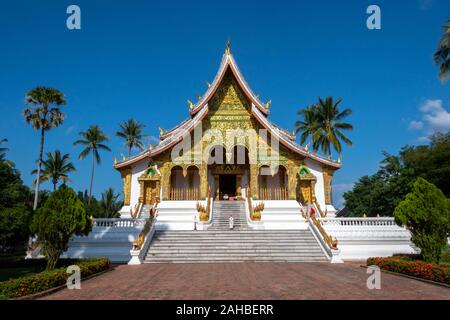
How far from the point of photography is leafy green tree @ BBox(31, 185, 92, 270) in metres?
10.3

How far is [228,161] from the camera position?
22594 mm

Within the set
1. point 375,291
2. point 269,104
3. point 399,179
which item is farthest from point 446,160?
point 375,291

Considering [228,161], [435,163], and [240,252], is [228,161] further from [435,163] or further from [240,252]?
[435,163]

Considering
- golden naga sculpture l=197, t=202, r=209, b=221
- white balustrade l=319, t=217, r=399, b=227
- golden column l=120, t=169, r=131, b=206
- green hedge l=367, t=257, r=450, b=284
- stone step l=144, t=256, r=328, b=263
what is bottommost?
stone step l=144, t=256, r=328, b=263

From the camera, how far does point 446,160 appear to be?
23969 mm

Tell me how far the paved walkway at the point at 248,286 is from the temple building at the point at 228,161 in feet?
35.3

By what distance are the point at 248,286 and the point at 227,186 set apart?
17.7 meters

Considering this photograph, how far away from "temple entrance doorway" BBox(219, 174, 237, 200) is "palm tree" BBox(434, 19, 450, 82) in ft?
49.8

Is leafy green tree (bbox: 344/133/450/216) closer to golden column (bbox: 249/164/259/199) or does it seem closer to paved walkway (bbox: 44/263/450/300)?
golden column (bbox: 249/164/259/199)

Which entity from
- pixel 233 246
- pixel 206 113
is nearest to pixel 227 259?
pixel 233 246

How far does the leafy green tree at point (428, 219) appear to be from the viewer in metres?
10.9

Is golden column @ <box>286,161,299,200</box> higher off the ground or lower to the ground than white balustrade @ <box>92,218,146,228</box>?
higher

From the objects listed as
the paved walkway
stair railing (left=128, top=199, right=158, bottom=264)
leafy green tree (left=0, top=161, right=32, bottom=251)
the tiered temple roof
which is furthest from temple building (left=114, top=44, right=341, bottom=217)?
the paved walkway

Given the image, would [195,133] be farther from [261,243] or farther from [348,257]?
[348,257]
